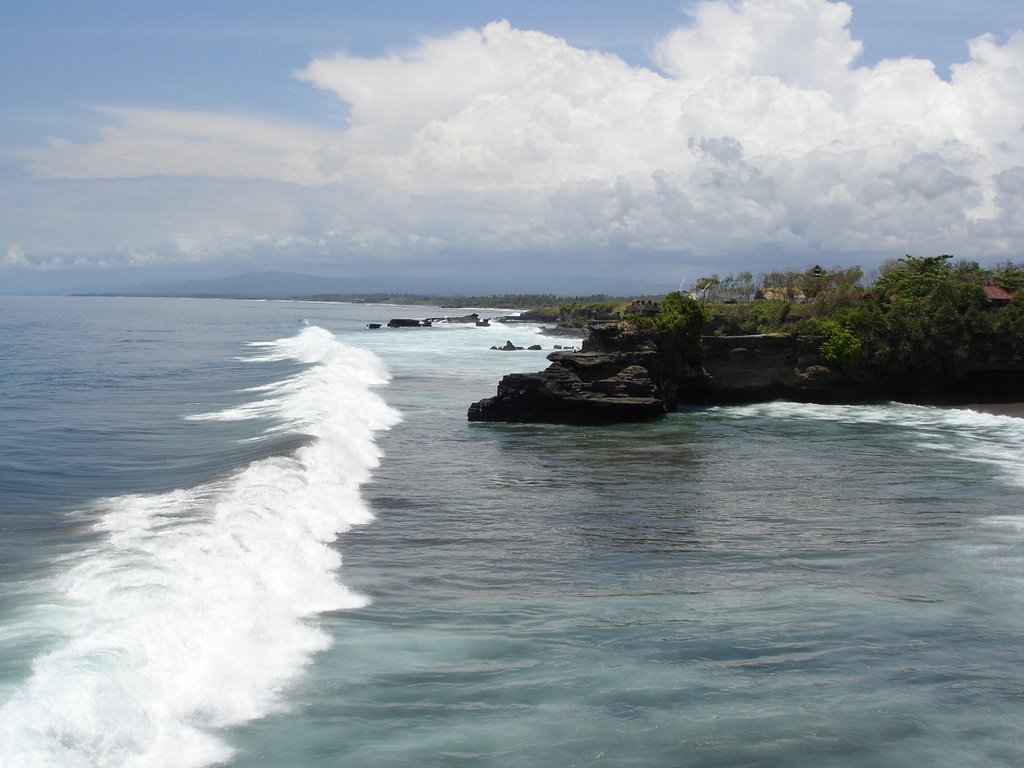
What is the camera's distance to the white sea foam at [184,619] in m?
8.73

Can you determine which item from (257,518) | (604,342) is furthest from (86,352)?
(257,518)

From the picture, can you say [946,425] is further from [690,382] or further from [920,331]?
[690,382]

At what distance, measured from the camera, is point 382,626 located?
11.9 m

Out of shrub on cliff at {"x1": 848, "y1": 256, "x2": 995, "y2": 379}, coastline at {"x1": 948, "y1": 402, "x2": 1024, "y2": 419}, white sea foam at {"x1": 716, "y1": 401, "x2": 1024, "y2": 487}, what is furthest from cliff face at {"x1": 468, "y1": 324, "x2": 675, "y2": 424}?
coastline at {"x1": 948, "y1": 402, "x2": 1024, "y2": 419}

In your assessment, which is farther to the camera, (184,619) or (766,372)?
(766,372)

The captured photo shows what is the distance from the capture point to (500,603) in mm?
12859

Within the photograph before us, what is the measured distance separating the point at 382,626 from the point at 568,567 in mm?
3820

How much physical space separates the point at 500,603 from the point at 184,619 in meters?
4.12

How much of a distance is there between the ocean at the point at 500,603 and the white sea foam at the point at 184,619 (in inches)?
1.7

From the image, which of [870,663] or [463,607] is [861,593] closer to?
[870,663]

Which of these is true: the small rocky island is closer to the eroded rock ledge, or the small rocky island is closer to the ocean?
the eroded rock ledge

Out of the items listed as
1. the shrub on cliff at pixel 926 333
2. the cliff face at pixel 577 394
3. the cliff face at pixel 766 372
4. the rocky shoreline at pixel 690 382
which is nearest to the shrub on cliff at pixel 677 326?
the rocky shoreline at pixel 690 382

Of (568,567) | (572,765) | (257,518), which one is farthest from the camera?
(257,518)

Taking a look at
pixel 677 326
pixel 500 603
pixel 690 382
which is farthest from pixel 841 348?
pixel 500 603
